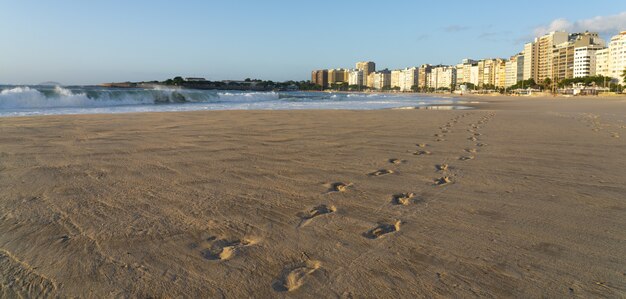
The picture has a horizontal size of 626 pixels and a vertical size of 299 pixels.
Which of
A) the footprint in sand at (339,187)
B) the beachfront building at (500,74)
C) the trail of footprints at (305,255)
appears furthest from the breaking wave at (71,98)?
the beachfront building at (500,74)

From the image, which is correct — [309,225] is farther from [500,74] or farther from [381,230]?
[500,74]

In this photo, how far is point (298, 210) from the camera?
9.34ft

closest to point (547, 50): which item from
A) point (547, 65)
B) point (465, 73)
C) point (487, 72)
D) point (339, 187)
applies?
point (547, 65)

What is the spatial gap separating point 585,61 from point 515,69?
88.0ft

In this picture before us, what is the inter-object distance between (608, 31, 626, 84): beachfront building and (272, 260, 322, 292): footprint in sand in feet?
369

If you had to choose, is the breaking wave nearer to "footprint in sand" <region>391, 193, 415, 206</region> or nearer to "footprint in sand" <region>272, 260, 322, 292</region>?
"footprint in sand" <region>391, 193, 415, 206</region>

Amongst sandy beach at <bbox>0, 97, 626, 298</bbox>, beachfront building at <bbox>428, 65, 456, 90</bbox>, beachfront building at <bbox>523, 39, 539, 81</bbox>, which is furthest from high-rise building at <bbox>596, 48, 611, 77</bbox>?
sandy beach at <bbox>0, 97, 626, 298</bbox>

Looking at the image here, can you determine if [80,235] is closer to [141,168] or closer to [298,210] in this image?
[298,210]

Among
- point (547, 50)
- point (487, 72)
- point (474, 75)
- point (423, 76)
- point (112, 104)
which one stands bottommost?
point (112, 104)

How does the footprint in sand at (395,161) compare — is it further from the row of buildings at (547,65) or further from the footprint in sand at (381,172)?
the row of buildings at (547,65)

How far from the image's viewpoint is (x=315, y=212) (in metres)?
2.80

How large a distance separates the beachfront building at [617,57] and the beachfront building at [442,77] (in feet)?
208

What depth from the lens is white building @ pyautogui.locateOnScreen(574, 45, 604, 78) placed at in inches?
4178

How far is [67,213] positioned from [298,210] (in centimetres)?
145
